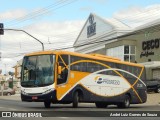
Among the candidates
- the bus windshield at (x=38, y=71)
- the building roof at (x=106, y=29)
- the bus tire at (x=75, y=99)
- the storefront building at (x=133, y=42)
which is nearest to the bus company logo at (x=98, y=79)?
the bus tire at (x=75, y=99)

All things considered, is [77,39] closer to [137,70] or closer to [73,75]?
[137,70]

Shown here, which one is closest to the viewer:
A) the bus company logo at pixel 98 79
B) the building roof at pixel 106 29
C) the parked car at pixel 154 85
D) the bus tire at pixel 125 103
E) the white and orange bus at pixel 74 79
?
the white and orange bus at pixel 74 79

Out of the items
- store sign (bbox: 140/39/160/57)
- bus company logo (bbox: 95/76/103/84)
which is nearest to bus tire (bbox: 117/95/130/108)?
bus company logo (bbox: 95/76/103/84)

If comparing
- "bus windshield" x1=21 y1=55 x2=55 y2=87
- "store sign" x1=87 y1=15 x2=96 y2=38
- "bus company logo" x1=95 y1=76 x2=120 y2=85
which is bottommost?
"bus company logo" x1=95 y1=76 x2=120 y2=85

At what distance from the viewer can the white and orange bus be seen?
82.0 feet

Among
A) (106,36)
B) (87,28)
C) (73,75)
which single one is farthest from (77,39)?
(73,75)

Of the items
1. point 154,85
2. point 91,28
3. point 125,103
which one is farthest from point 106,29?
point 125,103

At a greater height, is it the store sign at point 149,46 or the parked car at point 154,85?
the store sign at point 149,46

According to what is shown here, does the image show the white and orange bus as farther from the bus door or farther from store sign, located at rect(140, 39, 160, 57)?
store sign, located at rect(140, 39, 160, 57)

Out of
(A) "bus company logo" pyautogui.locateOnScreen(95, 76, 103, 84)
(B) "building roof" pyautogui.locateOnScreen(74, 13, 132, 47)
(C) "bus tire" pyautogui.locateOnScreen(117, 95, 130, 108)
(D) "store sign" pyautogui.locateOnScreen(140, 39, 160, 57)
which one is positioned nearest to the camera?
(A) "bus company logo" pyautogui.locateOnScreen(95, 76, 103, 84)

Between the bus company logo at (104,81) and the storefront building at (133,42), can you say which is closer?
the bus company logo at (104,81)

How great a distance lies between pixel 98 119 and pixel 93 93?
9585 mm

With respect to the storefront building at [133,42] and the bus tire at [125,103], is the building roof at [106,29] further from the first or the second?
the bus tire at [125,103]

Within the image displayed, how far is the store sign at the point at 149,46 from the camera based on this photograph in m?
62.3
